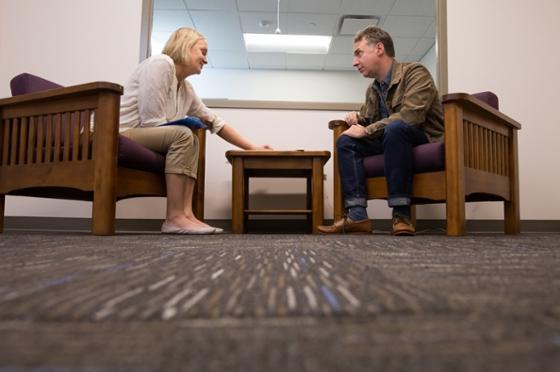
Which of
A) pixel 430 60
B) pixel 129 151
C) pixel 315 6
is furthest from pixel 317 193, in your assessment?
pixel 315 6

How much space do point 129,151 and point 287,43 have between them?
8.47 ft

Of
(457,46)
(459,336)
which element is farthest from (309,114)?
(459,336)

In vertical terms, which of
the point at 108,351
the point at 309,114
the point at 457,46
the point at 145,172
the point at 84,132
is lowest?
the point at 108,351

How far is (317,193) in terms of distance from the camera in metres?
1.83

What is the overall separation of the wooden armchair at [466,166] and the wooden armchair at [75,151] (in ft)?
2.70

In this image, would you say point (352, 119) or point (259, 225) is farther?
point (259, 225)

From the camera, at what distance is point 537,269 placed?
1.75 feet

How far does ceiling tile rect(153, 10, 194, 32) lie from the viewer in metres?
2.71

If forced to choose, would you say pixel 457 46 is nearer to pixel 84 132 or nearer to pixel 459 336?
pixel 84 132

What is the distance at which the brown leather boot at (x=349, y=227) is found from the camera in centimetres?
165

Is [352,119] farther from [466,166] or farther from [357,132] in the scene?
[466,166]

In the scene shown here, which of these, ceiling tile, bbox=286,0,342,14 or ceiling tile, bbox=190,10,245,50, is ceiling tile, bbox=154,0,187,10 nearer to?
ceiling tile, bbox=190,10,245,50

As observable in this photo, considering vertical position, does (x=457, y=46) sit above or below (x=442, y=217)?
above

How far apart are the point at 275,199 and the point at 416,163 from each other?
0.92 m
